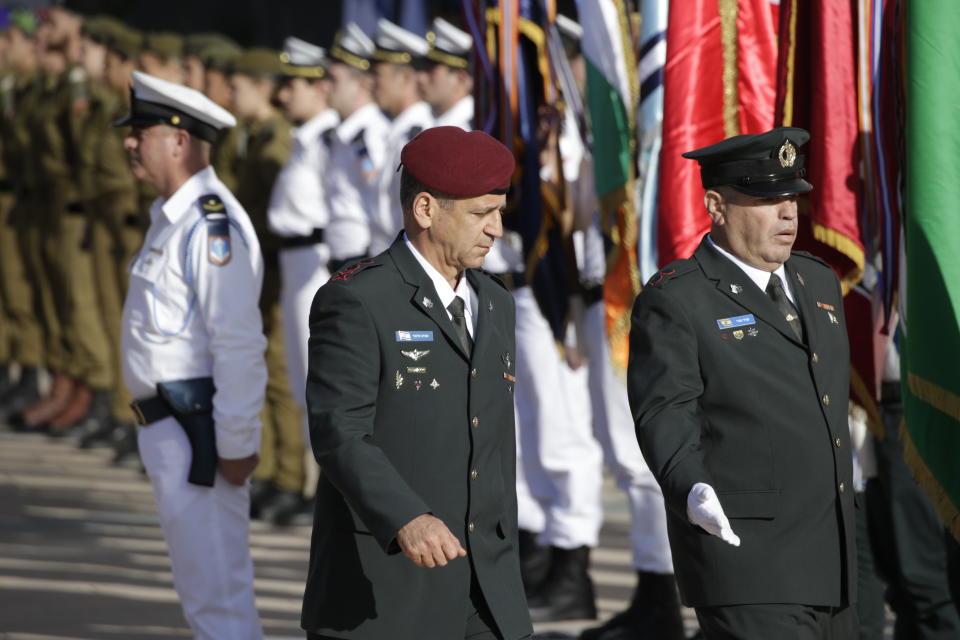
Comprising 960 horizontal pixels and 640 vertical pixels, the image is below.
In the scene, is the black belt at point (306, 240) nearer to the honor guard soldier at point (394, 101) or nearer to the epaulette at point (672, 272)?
the honor guard soldier at point (394, 101)

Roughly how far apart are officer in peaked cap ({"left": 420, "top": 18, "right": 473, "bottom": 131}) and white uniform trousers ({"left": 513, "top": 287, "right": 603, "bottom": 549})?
1.40 meters

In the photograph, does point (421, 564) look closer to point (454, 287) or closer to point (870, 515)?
point (454, 287)

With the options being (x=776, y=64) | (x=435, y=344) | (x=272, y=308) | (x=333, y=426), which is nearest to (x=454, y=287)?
(x=435, y=344)

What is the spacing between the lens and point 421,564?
3.64 meters

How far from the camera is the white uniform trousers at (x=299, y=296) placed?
948 cm

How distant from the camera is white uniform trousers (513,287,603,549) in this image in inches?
292

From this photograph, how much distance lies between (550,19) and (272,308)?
357cm

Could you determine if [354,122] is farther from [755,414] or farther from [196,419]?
[755,414]

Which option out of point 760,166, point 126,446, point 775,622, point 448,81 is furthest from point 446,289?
point 126,446

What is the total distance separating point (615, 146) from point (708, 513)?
2.71 metres

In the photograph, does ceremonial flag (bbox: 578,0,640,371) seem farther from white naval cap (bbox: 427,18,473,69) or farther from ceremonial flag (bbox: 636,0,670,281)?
white naval cap (bbox: 427,18,473,69)

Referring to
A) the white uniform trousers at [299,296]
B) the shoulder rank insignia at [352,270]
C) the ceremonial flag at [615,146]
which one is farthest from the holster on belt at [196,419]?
the white uniform trousers at [299,296]

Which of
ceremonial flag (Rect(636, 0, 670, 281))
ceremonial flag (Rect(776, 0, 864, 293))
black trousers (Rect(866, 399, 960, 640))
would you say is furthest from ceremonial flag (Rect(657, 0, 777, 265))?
black trousers (Rect(866, 399, 960, 640))

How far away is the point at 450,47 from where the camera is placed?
8.84 metres
